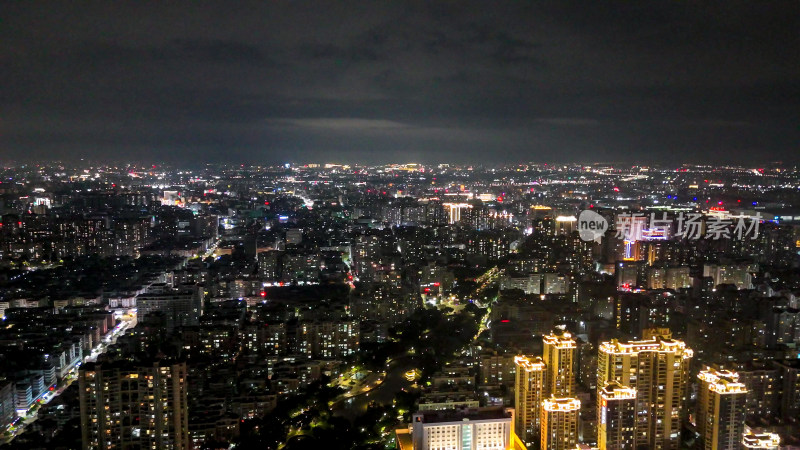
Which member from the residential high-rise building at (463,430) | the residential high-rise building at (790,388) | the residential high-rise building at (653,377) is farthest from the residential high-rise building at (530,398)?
the residential high-rise building at (790,388)

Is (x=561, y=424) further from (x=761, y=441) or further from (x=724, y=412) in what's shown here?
(x=761, y=441)

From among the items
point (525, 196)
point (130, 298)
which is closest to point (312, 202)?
point (525, 196)

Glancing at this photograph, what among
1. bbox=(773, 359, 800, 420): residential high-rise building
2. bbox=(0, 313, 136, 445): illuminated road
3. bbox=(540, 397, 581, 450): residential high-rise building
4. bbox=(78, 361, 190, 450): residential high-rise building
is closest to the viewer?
bbox=(540, 397, 581, 450): residential high-rise building

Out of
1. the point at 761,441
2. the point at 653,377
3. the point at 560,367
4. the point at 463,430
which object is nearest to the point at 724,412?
the point at 761,441

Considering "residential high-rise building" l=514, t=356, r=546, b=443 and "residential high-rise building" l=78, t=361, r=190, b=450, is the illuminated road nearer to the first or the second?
"residential high-rise building" l=78, t=361, r=190, b=450

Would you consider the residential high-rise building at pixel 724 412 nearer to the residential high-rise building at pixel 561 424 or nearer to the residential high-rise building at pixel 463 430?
the residential high-rise building at pixel 561 424

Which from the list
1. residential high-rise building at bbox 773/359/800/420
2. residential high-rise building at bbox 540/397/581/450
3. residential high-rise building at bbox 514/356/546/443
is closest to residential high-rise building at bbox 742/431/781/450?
residential high-rise building at bbox 773/359/800/420

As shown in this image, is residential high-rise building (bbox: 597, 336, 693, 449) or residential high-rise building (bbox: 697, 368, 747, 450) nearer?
residential high-rise building (bbox: 697, 368, 747, 450)
